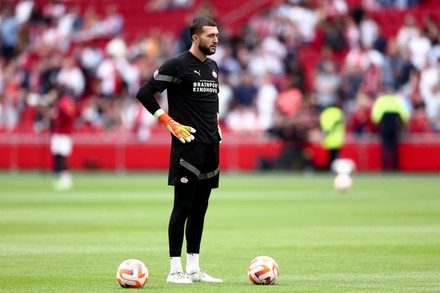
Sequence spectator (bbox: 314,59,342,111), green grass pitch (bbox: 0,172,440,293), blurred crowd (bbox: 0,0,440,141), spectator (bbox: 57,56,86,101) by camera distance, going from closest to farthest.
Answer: green grass pitch (bbox: 0,172,440,293) → blurred crowd (bbox: 0,0,440,141) → spectator (bbox: 314,59,342,111) → spectator (bbox: 57,56,86,101)

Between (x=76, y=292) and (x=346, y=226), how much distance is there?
29.6 ft

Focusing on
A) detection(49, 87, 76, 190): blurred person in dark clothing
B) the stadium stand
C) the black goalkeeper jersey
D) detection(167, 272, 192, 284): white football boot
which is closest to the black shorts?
the black goalkeeper jersey

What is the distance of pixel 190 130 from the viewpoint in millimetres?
11844

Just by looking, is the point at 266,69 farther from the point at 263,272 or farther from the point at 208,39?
the point at 263,272

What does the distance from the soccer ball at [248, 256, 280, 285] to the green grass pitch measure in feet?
0.39

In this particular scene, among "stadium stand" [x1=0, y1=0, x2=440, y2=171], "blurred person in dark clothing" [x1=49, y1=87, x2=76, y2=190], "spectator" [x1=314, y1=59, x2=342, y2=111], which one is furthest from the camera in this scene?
"stadium stand" [x1=0, y1=0, x2=440, y2=171]

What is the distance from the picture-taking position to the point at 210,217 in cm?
2159

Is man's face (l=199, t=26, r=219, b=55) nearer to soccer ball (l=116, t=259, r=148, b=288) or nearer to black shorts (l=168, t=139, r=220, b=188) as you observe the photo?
black shorts (l=168, t=139, r=220, b=188)

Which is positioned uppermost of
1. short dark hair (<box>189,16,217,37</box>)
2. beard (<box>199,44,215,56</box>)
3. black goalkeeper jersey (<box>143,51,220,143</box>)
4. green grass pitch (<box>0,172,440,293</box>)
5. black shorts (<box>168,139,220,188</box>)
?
short dark hair (<box>189,16,217,37</box>)

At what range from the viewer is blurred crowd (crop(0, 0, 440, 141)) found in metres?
36.1

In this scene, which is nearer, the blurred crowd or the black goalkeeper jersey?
the black goalkeeper jersey

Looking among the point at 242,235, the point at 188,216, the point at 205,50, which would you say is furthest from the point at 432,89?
the point at 205,50

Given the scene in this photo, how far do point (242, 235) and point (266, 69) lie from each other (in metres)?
21.4

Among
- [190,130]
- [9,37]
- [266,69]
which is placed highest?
[9,37]
